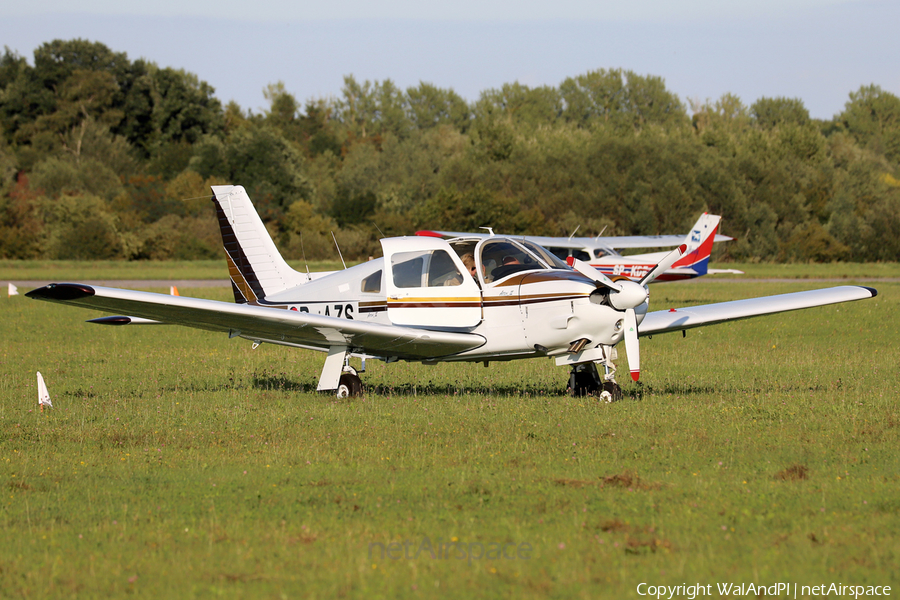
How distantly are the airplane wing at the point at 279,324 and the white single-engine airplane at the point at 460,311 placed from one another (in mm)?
16

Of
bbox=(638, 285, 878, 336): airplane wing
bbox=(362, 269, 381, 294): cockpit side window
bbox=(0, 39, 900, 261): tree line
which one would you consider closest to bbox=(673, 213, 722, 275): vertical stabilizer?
bbox=(638, 285, 878, 336): airplane wing

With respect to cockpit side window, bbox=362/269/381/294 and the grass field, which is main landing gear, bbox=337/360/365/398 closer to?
the grass field

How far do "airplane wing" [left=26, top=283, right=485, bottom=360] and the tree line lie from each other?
48.0m

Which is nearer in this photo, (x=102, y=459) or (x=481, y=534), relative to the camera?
(x=481, y=534)

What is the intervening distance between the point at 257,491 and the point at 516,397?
5.60 meters

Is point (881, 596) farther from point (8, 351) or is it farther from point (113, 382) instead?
point (8, 351)

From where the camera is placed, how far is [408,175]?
282ft

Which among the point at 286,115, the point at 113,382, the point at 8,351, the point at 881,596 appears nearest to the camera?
the point at 881,596

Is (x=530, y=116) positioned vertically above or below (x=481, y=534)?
above

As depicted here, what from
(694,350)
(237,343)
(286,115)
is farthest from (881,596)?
(286,115)

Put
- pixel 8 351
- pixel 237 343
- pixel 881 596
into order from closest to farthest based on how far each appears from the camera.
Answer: pixel 881 596 < pixel 8 351 < pixel 237 343

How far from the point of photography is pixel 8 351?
19.1 meters

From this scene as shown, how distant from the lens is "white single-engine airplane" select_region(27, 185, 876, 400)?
1149 cm

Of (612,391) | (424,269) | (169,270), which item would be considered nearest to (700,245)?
(612,391)
